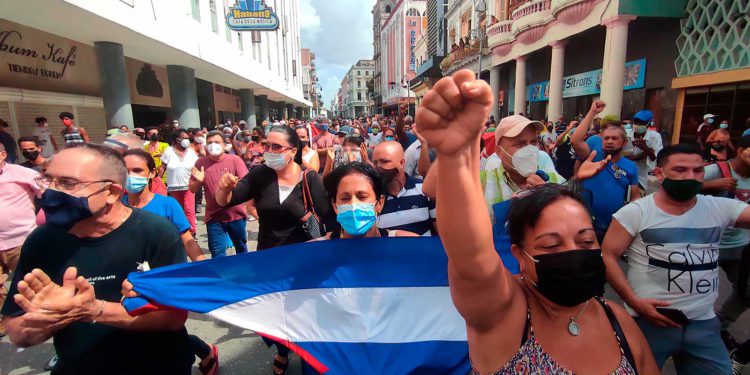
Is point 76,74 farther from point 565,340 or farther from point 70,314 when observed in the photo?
point 565,340

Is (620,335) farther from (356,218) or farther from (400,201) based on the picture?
(400,201)

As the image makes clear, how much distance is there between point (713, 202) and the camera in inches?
84.7

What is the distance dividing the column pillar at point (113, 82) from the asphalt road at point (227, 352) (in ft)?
26.4

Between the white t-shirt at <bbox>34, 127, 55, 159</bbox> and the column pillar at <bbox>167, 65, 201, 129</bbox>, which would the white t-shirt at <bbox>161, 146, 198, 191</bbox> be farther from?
the column pillar at <bbox>167, 65, 201, 129</bbox>

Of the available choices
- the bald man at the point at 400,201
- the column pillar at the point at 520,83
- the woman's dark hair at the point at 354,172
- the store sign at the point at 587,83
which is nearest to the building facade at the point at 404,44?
the store sign at the point at 587,83

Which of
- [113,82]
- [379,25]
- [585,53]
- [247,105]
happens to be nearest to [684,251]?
[113,82]

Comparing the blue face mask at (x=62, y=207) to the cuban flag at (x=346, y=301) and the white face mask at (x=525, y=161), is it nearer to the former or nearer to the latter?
the cuban flag at (x=346, y=301)

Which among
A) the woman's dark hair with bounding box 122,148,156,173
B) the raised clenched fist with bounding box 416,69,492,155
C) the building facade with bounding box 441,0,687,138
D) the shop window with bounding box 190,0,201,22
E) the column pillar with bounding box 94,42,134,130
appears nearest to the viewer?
the raised clenched fist with bounding box 416,69,492,155

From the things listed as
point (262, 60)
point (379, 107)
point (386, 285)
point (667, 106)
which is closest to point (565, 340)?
point (386, 285)

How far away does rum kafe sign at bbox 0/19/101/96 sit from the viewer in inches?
355

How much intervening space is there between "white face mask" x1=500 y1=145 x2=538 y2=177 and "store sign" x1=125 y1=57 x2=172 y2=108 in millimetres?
14777

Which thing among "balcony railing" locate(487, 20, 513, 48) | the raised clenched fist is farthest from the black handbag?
"balcony railing" locate(487, 20, 513, 48)

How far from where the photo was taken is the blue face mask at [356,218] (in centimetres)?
210

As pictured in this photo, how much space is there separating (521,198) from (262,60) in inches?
999
